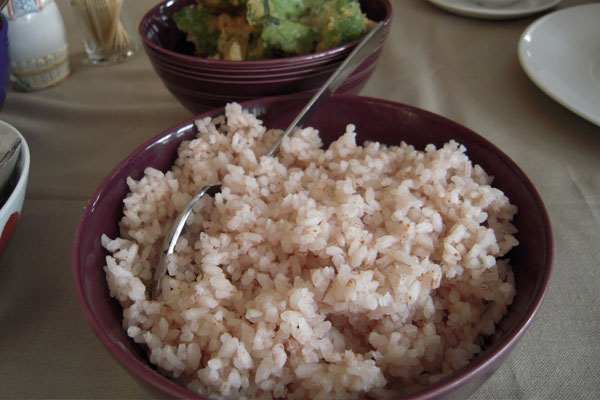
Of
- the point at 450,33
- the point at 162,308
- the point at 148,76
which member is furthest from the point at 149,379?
the point at 450,33

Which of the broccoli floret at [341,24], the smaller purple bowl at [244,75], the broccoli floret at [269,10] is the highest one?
the broccoli floret at [269,10]

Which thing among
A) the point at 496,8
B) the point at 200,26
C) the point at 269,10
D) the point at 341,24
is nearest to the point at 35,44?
the point at 200,26

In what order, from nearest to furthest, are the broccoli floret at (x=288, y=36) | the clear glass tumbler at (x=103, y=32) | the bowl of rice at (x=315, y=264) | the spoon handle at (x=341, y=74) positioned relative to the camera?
the bowl of rice at (x=315, y=264), the spoon handle at (x=341, y=74), the broccoli floret at (x=288, y=36), the clear glass tumbler at (x=103, y=32)

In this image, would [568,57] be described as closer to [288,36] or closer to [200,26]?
[288,36]

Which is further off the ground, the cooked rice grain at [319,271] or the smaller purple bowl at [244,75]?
the smaller purple bowl at [244,75]

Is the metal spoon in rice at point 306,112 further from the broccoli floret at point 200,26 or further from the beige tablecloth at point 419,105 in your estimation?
the broccoli floret at point 200,26

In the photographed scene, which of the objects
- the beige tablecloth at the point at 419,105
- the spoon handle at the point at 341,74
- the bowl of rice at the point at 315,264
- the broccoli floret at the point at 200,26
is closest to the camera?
the bowl of rice at the point at 315,264

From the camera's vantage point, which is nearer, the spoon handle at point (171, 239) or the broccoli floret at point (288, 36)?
the spoon handle at point (171, 239)

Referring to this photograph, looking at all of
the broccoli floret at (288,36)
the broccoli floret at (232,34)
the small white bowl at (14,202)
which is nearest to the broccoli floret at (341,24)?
the broccoli floret at (288,36)
